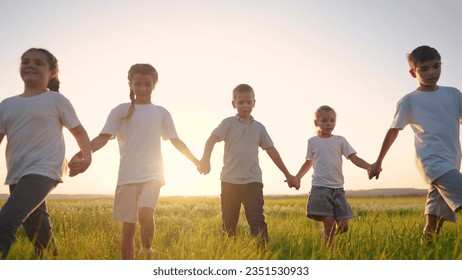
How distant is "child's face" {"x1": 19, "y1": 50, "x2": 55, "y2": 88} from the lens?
423 centimetres

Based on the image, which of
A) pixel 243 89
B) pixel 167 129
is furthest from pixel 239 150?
pixel 167 129

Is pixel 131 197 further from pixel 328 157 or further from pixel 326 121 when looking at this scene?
pixel 326 121

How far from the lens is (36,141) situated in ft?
13.1

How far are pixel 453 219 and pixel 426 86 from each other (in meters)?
1.31

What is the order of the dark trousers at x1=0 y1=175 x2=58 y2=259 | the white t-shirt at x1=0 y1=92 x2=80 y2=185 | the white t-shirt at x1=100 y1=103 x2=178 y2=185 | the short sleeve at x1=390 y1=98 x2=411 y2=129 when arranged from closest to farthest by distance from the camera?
the dark trousers at x1=0 y1=175 x2=58 y2=259
the white t-shirt at x1=0 y1=92 x2=80 y2=185
the white t-shirt at x1=100 y1=103 x2=178 y2=185
the short sleeve at x1=390 y1=98 x2=411 y2=129

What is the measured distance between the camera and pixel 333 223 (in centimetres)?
581

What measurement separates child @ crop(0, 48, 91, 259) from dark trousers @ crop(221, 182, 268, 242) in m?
1.82

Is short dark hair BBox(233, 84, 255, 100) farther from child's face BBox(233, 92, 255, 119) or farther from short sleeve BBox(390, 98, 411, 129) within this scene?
short sleeve BBox(390, 98, 411, 129)

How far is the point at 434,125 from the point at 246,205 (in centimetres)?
211

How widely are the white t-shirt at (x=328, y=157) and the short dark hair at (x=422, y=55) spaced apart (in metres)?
1.57

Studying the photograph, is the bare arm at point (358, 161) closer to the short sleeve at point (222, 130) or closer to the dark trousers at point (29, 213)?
the short sleeve at point (222, 130)

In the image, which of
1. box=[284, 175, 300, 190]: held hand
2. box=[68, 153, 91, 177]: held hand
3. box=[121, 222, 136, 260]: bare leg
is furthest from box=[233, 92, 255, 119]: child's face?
box=[68, 153, 91, 177]: held hand
